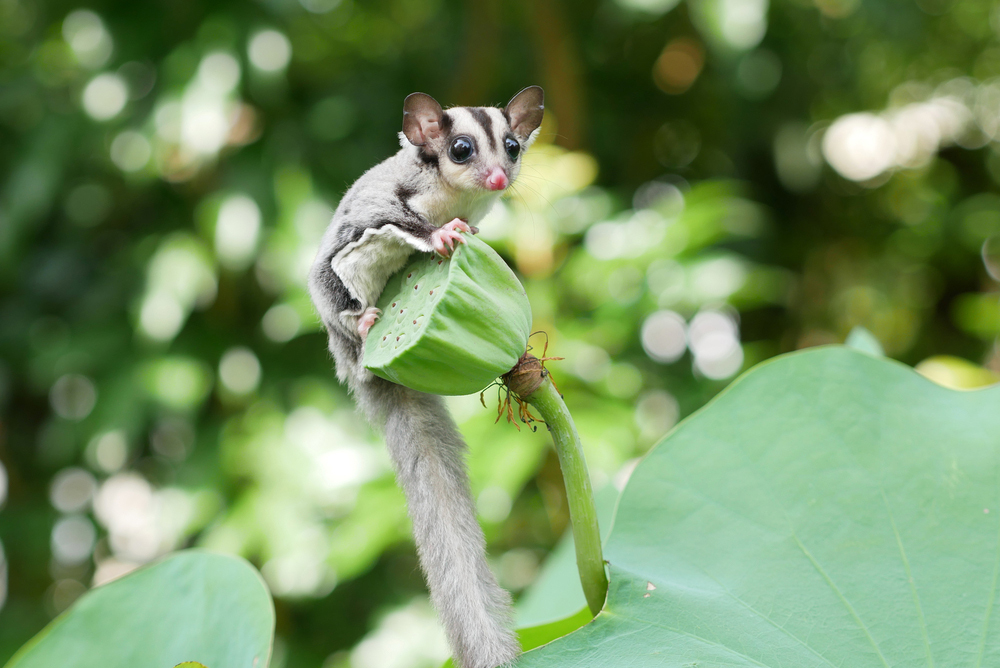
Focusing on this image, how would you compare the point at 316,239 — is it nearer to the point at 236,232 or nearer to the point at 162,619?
the point at 236,232

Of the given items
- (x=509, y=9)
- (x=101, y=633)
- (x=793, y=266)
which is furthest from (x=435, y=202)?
(x=793, y=266)

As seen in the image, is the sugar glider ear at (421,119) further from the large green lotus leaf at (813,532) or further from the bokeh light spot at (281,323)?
the bokeh light spot at (281,323)

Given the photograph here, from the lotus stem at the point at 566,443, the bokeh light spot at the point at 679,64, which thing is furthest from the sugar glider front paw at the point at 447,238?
the bokeh light spot at the point at 679,64

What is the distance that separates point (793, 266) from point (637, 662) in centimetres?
300

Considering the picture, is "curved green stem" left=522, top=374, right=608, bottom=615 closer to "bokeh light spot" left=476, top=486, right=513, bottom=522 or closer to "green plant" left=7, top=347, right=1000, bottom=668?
"green plant" left=7, top=347, right=1000, bottom=668

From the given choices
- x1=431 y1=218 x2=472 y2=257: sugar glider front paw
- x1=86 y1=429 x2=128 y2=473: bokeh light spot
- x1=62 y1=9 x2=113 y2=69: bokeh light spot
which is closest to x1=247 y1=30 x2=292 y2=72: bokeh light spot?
x1=62 y1=9 x2=113 y2=69: bokeh light spot

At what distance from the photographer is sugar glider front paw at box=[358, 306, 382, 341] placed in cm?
68

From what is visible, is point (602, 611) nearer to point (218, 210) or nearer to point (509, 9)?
point (218, 210)

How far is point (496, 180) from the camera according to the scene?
815mm

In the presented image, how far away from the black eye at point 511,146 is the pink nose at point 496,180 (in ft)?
0.17

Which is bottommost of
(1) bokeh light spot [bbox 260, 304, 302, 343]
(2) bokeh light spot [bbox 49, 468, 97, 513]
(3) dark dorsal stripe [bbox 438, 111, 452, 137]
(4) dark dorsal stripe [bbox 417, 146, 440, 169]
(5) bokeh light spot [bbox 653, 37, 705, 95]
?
(2) bokeh light spot [bbox 49, 468, 97, 513]

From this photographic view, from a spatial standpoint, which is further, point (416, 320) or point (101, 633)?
point (101, 633)

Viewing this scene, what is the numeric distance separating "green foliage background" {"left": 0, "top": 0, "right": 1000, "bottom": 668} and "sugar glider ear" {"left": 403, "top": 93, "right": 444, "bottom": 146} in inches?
26.9

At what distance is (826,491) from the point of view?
775 millimetres
